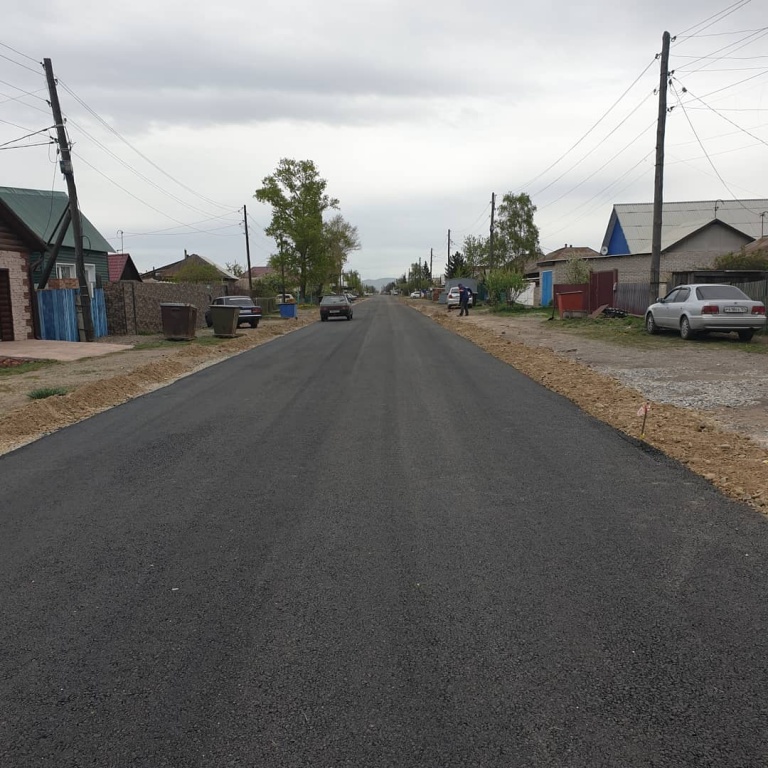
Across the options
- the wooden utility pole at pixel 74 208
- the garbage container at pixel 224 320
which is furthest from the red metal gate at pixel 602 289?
the wooden utility pole at pixel 74 208

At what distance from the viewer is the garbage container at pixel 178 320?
67.7 ft

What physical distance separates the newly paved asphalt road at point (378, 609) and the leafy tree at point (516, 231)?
72.5 metres

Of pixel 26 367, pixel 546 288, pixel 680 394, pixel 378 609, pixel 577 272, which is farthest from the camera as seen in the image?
pixel 546 288

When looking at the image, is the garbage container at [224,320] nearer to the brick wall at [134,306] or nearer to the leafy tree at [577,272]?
the brick wall at [134,306]

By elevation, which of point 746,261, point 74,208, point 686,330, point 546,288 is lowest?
point 686,330

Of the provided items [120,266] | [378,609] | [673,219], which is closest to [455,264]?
[673,219]

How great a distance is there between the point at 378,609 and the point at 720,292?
1633 cm

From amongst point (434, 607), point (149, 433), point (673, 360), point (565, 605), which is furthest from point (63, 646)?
point (673, 360)

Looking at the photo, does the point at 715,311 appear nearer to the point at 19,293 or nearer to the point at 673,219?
the point at 19,293

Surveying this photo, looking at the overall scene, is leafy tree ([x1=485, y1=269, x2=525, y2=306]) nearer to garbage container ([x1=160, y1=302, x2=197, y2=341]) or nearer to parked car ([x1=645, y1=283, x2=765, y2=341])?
parked car ([x1=645, y1=283, x2=765, y2=341])

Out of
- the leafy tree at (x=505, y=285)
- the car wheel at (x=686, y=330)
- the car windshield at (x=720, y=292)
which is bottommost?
the car wheel at (x=686, y=330)

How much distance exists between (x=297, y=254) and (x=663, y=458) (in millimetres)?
58764

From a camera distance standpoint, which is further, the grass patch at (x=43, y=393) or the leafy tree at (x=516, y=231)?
the leafy tree at (x=516, y=231)

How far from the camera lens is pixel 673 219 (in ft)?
143
